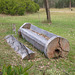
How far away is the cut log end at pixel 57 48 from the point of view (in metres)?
4.32

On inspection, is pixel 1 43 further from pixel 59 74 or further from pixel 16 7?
pixel 16 7

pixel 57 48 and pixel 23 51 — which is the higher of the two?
pixel 57 48

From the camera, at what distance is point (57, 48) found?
4430 millimetres

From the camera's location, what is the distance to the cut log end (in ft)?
14.2

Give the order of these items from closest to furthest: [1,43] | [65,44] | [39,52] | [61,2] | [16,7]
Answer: [65,44] → [39,52] → [1,43] → [16,7] → [61,2]

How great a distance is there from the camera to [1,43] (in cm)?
628

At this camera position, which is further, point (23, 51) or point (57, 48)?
point (23, 51)

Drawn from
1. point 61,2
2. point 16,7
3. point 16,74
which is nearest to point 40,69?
point 16,74

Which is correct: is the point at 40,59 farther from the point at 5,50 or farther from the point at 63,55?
→ the point at 5,50

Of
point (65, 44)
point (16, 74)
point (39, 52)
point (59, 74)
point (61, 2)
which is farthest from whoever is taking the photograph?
point (61, 2)

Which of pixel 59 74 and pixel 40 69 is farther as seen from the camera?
pixel 40 69

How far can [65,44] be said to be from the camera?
452 centimetres

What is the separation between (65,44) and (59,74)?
1.21 m

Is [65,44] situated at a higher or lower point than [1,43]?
higher
